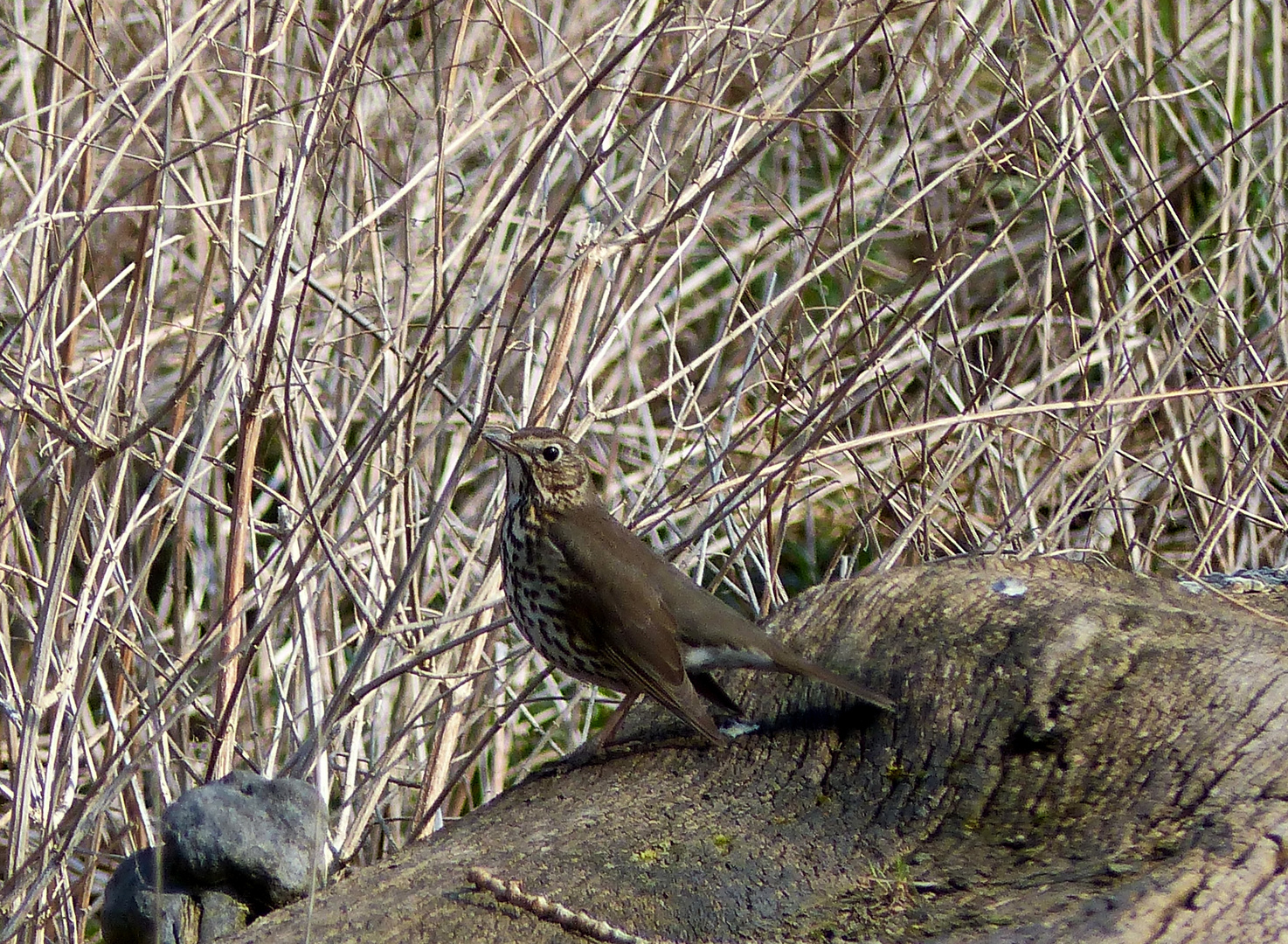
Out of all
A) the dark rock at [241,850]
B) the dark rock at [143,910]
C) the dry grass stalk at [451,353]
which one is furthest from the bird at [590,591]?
the dark rock at [143,910]

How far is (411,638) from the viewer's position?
3.60m

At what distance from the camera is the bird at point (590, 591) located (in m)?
3.10

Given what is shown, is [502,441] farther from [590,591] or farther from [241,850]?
[241,850]

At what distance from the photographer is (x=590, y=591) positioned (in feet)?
11.0

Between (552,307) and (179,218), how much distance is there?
1689 millimetres

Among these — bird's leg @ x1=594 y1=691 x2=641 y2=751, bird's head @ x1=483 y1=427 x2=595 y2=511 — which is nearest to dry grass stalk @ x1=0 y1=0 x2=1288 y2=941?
bird's head @ x1=483 y1=427 x2=595 y2=511

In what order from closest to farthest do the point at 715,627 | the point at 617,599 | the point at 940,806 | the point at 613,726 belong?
1. the point at 940,806
2. the point at 613,726
3. the point at 715,627
4. the point at 617,599

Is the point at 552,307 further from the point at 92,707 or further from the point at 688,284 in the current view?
the point at 92,707

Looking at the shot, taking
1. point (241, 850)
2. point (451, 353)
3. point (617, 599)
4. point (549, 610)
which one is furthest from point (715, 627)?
point (241, 850)

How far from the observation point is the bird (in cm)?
310

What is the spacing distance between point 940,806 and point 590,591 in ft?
3.90

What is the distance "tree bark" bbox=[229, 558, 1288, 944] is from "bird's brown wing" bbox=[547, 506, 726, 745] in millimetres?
222

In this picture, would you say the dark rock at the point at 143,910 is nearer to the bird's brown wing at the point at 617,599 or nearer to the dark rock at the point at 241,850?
the dark rock at the point at 241,850

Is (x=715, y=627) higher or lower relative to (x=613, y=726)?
higher
